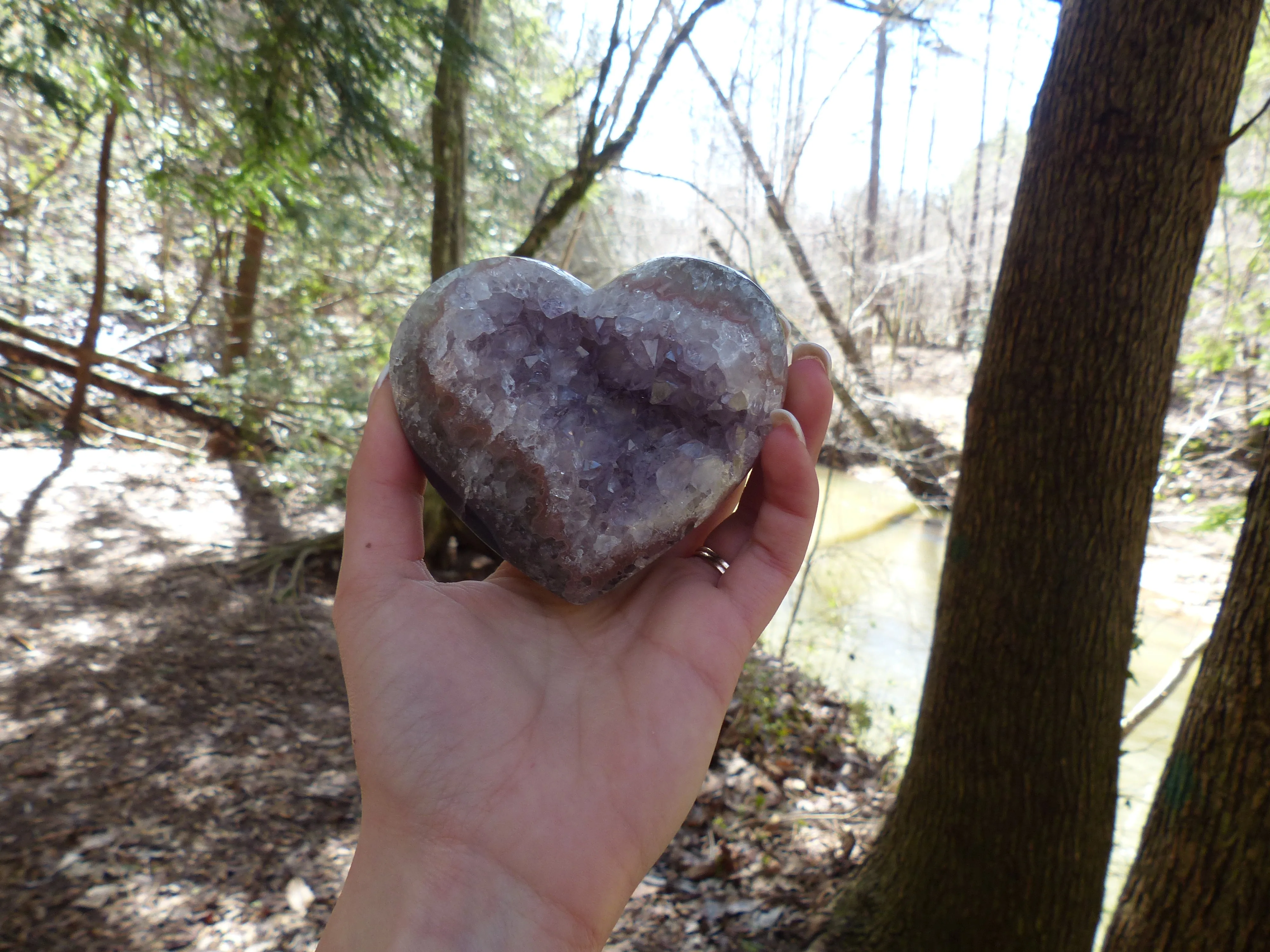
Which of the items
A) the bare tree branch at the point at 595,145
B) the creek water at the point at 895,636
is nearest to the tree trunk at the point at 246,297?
the bare tree branch at the point at 595,145

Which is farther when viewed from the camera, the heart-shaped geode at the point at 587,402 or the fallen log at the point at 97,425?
the fallen log at the point at 97,425

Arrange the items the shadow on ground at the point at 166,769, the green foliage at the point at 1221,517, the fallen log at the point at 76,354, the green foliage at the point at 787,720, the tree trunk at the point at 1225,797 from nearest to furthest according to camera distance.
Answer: the tree trunk at the point at 1225,797 < the shadow on ground at the point at 166,769 < the green foliage at the point at 1221,517 < the green foliage at the point at 787,720 < the fallen log at the point at 76,354

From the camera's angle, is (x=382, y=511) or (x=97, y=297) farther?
(x=97, y=297)

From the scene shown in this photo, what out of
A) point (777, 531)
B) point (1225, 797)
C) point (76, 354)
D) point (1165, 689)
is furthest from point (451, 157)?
point (1165, 689)

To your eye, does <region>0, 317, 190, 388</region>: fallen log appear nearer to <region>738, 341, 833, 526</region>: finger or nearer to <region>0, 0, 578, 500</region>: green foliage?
<region>0, 0, 578, 500</region>: green foliage

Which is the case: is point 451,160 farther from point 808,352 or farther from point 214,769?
point 808,352

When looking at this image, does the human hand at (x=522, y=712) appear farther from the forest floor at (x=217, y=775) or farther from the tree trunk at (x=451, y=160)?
the tree trunk at (x=451, y=160)
